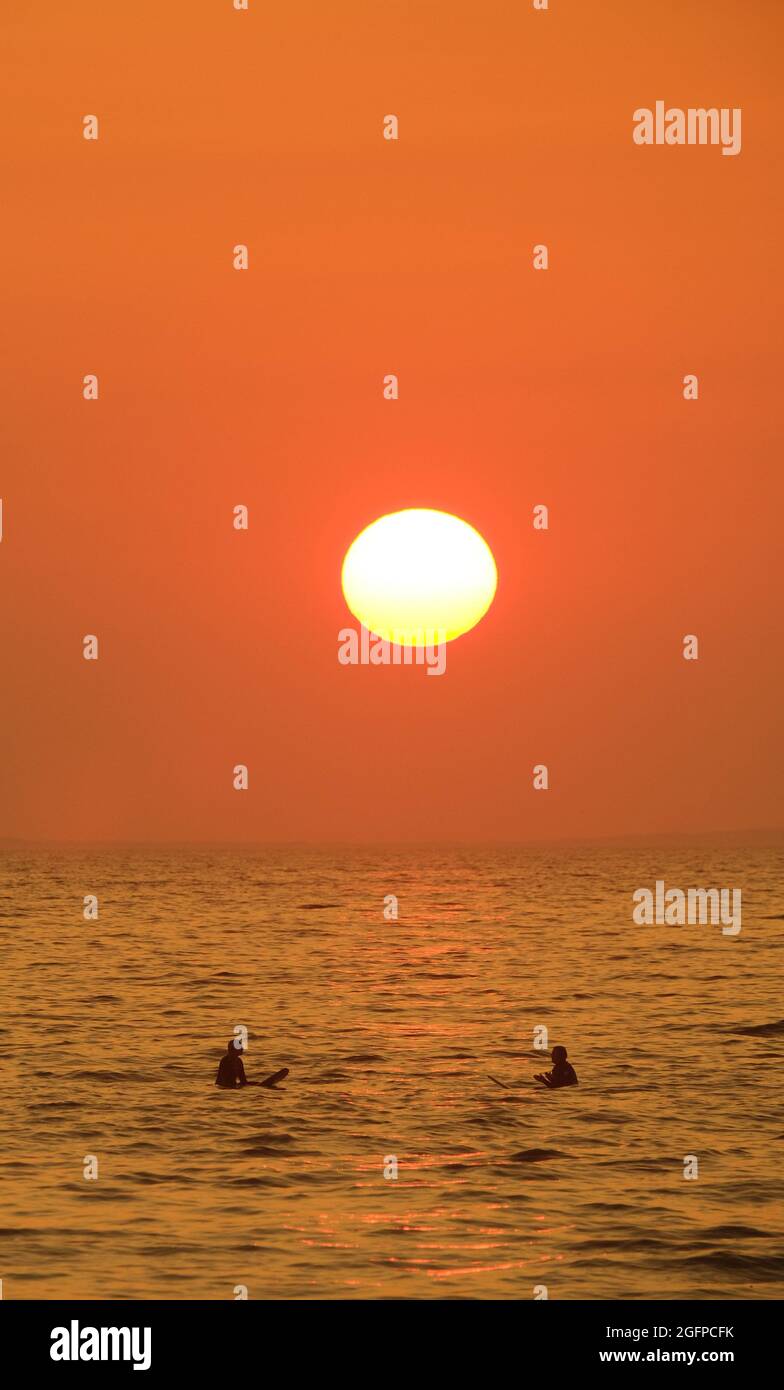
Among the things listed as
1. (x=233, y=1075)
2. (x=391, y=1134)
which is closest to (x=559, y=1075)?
(x=391, y=1134)

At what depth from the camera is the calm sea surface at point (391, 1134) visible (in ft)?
73.1

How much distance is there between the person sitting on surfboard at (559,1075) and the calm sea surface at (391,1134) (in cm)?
30

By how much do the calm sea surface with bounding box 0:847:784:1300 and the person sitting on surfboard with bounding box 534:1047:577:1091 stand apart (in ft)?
0.99

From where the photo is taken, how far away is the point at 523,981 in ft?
214

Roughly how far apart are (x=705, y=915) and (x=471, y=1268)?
10309cm

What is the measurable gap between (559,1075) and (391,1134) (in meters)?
6.79

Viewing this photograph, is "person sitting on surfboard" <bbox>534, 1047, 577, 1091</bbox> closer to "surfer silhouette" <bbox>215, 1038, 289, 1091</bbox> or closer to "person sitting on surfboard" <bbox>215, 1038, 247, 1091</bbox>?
"surfer silhouette" <bbox>215, 1038, 289, 1091</bbox>

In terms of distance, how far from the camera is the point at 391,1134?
31094 mm

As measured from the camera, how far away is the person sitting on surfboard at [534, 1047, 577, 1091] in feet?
120

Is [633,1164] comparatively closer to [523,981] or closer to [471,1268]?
[471,1268]

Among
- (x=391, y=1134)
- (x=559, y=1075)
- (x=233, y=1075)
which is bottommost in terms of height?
(x=391, y=1134)

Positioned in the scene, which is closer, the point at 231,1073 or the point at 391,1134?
the point at 391,1134

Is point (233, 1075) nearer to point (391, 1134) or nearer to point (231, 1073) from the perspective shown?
point (231, 1073)
